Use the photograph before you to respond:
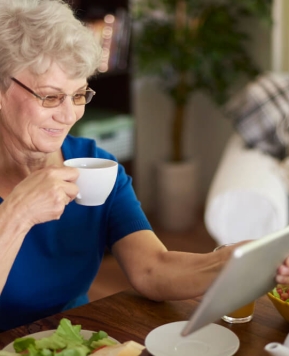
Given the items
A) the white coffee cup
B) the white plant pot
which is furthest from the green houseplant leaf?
the white coffee cup

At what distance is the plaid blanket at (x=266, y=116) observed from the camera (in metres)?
3.21

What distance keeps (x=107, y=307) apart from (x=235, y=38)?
8.80 ft

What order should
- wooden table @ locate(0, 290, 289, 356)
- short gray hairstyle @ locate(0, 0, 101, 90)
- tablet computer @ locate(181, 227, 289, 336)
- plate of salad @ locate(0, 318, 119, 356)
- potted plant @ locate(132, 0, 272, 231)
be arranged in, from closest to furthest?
tablet computer @ locate(181, 227, 289, 336) → plate of salad @ locate(0, 318, 119, 356) → wooden table @ locate(0, 290, 289, 356) → short gray hairstyle @ locate(0, 0, 101, 90) → potted plant @ locate(132, 0, 272, 231)

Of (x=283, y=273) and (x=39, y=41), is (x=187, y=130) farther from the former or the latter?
(x=283, y=273)

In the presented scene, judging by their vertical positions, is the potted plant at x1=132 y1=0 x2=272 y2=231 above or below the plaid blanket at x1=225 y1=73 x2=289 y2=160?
above

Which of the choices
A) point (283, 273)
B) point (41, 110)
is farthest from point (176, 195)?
point (283, 273)

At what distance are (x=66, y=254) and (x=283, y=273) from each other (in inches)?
23.9

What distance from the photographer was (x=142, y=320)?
4.20 ft

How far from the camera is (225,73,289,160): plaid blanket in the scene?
321cm

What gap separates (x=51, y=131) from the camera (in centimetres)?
142

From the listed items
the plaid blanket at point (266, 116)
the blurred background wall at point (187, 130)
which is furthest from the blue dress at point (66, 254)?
the blurred background wall at point (187, 130)

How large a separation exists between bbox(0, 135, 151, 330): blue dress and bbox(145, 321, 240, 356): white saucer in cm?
38

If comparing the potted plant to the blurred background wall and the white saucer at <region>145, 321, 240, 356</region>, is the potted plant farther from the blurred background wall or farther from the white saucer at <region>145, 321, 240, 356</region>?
the white saucer at <region>145, 321, 240, 356</region>

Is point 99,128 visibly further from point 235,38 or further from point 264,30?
point 264,30
